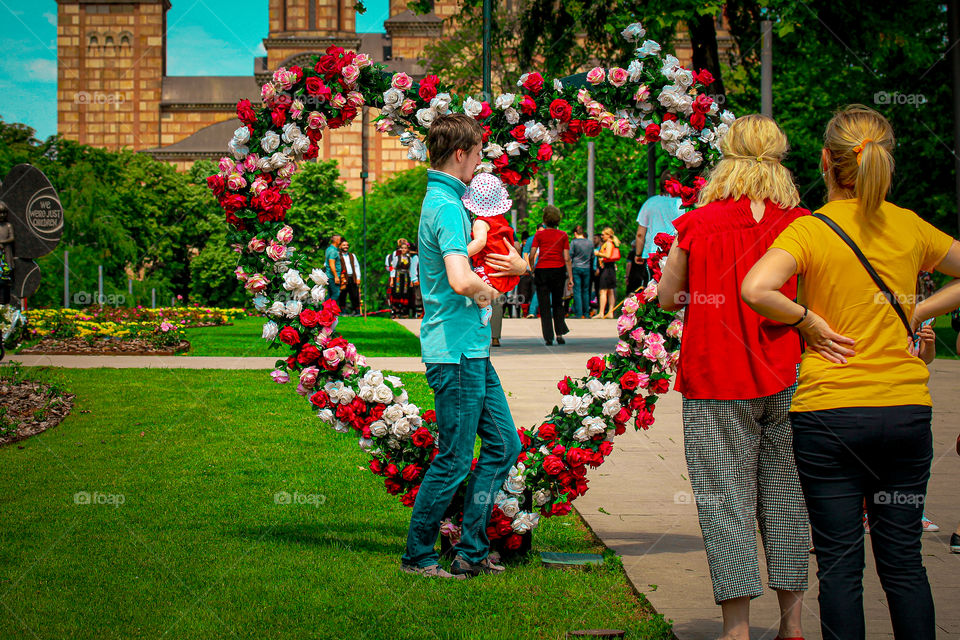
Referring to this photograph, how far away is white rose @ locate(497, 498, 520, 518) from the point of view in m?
5.30

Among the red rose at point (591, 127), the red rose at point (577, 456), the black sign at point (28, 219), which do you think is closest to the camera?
the red rose at point (577, 456)

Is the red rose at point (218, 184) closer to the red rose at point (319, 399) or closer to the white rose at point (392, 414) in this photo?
the red rose at point (319, 399)

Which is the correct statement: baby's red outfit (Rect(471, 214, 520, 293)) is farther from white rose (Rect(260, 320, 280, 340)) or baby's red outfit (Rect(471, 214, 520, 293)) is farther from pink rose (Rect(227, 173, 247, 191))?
pink rose (Rect(227, 173, 247, 191))

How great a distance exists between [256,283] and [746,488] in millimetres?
3073

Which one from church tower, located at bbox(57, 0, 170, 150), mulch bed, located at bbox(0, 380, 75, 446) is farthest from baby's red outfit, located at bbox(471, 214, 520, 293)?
church tower, located at bbox(57, 0, 170, 150)

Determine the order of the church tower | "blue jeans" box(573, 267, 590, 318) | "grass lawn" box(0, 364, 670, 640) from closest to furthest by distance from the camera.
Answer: "grass lawn" box(0, 364, 670, 640) → "blue jeans" box(573, 267, 590, 318) → the church tower

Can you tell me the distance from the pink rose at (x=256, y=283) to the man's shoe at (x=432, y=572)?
182 centimetres

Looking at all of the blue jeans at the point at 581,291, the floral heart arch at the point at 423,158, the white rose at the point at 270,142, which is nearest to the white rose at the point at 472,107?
the floral heart arch at the point at 423,158

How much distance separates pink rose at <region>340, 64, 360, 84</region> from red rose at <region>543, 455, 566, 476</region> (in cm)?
241

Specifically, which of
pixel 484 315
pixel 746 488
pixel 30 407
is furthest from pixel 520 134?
pixel 30 407

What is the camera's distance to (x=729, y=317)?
389 centimetres

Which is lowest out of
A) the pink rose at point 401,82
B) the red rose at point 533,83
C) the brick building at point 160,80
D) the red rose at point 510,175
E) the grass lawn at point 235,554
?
the grass lawn at point 235,554

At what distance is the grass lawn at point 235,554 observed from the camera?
14.2 feet

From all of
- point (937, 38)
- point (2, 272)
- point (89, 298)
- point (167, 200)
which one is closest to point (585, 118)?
point (2, 272)
